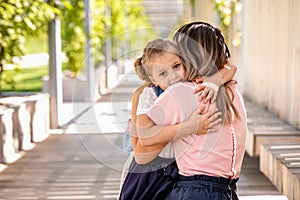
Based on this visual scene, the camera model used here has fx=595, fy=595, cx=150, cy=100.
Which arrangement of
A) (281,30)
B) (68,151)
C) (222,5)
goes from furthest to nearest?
1. (222,5)
2. (68,151)
3. (281,30)

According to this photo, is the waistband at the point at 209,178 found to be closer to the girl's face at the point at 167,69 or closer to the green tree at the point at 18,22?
the girl's face at the point at 167,69

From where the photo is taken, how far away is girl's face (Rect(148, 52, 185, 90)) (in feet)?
4.95

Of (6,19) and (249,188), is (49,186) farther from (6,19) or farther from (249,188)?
(6,19)

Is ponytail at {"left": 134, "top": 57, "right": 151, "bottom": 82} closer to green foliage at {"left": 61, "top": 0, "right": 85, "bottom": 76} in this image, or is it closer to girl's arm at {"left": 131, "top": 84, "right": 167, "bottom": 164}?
girl's arm at {"left": 131, "top": 84, "right": 167, "bottom": 164}

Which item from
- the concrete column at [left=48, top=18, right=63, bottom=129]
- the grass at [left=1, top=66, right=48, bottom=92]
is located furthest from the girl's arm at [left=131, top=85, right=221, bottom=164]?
the grass at [left=1, top=66, right=48, bottom=92]

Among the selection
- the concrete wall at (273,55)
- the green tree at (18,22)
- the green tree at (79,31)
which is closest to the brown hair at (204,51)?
the concrete wall at (273,55)

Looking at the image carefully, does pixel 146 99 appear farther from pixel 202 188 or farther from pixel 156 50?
pixel 202 188

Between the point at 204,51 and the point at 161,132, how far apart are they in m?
0.23

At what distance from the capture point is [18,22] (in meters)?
5.09

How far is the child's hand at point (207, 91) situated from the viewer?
1462 millimetres

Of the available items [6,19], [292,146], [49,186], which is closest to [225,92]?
[292,146]

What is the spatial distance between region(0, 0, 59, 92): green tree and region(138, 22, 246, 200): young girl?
125 inches

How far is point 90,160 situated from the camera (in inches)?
190

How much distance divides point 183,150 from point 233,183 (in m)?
0.18
